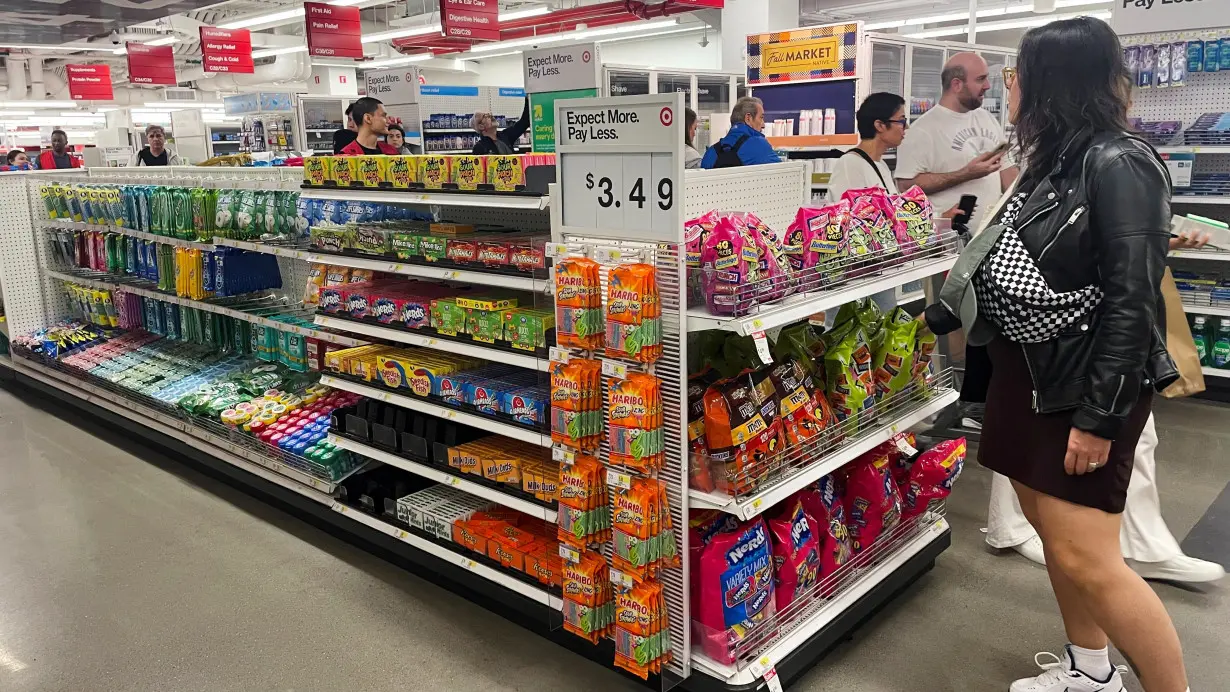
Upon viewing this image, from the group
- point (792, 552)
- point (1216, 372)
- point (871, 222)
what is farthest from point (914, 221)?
point (1216, 372)

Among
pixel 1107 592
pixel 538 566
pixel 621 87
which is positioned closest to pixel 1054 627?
pixel 1107 592

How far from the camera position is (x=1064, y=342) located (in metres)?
2.00

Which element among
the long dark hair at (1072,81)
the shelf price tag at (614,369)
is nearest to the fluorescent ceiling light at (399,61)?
the shelf price tag at (614,369)

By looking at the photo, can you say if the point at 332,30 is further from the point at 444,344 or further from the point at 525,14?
the point at 444,344

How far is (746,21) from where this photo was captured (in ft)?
35.8

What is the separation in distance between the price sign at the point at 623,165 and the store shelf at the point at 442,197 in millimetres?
216

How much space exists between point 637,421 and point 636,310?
295 millimetres

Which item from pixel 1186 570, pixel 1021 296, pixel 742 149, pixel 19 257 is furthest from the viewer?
pixel 19 257

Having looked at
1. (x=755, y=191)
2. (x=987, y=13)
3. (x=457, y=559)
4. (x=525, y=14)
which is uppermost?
(x=525, y=14)

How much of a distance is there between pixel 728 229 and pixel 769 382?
0.48 meters

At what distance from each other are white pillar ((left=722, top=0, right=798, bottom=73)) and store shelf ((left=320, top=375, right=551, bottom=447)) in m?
8.32

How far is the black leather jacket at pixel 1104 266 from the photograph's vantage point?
6.03ft

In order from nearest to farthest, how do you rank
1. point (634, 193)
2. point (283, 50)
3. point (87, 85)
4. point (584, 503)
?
point (634, 193) < point (584, 503) < point (87, 85) < point (283, 50)

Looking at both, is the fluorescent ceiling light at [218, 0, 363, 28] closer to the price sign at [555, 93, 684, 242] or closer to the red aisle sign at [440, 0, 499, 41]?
the red aisle sign at [440, 0, 499, 41]
